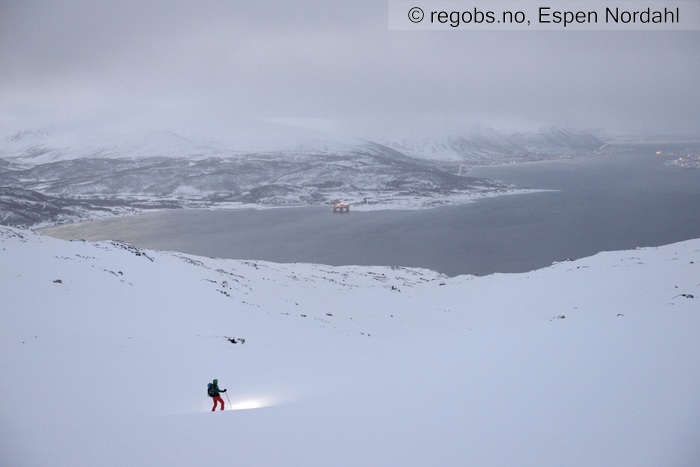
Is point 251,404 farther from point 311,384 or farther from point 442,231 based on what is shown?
point 442,231

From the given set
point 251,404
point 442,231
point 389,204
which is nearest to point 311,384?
point 251,404

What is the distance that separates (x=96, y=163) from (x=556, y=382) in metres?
230

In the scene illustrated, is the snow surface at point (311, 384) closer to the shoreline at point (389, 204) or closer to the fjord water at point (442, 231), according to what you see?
the fjord water at point (442, 231)

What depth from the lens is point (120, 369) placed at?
1244 centimetres

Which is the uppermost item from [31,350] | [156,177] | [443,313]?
[156,177]

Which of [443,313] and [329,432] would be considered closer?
[329,432]

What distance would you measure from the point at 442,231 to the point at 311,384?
85.1 m

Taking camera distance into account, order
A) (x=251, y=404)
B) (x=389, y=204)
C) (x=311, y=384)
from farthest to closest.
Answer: (x=389, y=204), (x=311, y=384), (x=251, y=404)

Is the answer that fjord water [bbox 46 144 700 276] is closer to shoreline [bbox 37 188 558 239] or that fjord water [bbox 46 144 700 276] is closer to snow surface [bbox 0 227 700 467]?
shoreline [bbox 37 188 558 239]

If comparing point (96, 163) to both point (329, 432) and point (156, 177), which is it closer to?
point (156, 177)

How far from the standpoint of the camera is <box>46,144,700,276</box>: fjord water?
73.2m

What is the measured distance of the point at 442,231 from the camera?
93.7 meters

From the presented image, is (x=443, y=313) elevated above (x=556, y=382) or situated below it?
below

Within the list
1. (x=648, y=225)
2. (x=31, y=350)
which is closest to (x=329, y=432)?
(x=31, y=350)
